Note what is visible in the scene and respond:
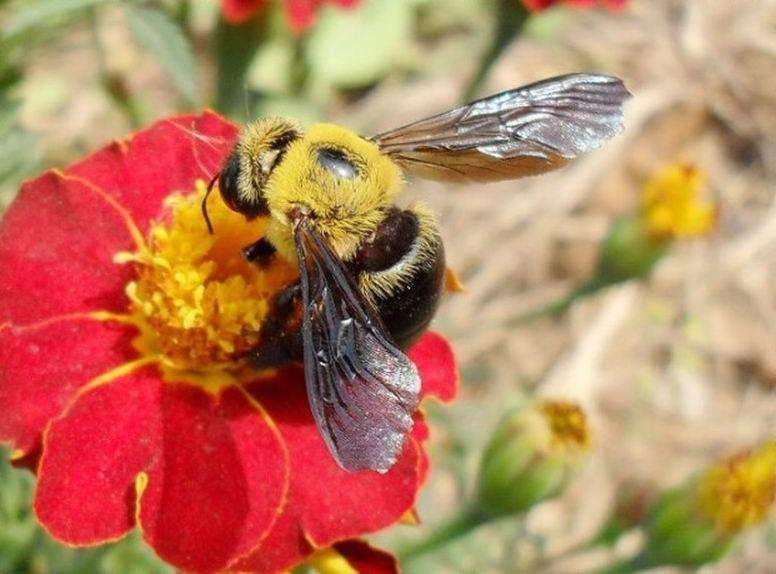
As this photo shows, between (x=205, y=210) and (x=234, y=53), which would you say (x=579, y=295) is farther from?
(x=205, y=210)

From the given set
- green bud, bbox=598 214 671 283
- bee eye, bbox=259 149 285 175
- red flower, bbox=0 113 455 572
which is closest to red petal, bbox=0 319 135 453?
red flower, bbox=0 113 455 572

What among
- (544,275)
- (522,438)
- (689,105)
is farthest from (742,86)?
(522,438)

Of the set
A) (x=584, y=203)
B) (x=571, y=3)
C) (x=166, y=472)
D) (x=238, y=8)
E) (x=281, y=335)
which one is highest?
(x=571, y=3)

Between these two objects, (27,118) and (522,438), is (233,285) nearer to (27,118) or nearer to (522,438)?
(522,438)

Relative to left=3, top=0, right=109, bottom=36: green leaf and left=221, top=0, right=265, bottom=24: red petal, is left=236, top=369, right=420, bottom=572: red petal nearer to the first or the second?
left=3, top=0, right=109, bottom=36: green leaf

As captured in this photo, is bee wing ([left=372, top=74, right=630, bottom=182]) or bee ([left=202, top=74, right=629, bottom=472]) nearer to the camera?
bee ([left=202, top=74, right=629, bottom=472])

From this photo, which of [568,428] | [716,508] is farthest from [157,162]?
[716,508]
